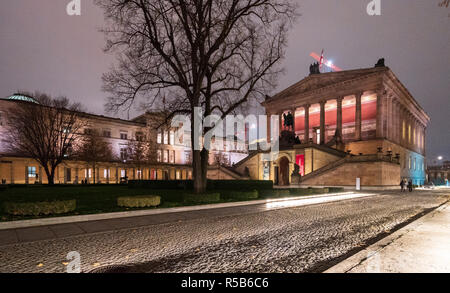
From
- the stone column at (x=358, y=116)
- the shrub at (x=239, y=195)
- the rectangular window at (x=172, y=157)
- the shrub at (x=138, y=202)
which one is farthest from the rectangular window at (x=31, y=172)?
the stone column at (x=358, y=116)

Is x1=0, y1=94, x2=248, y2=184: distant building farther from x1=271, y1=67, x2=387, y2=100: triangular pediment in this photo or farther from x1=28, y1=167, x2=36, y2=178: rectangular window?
x1=271, y1=67, x2=387, y2=100: triangular pediment

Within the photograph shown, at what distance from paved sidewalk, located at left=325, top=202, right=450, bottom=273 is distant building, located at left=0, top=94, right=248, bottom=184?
27.4m

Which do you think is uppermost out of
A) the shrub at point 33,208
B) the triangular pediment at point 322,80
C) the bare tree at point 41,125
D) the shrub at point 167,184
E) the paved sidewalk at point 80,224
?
the triangular pediment at point 322,80

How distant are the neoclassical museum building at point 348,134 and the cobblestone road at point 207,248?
24.5m

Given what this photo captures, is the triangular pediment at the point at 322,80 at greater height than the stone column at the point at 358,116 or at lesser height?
greater

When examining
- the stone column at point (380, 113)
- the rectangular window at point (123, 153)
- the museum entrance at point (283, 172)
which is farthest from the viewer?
the rectangular window at point (123, 153)

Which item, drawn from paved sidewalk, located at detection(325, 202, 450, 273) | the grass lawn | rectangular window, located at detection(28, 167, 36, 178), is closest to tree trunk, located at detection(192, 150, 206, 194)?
the grass lawn

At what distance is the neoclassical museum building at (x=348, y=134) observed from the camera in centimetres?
3754

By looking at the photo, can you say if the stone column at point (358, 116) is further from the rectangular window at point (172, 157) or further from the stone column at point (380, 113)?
the rectangular window at point (172, 157)

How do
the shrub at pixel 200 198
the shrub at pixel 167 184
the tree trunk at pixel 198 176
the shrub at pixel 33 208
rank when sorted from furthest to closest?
the shrub at pixel 167 184
the tree trunk at pixel 198 176
the shrub at pixel 200 198
the shrub at pixel 33 208

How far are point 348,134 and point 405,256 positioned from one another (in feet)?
201
